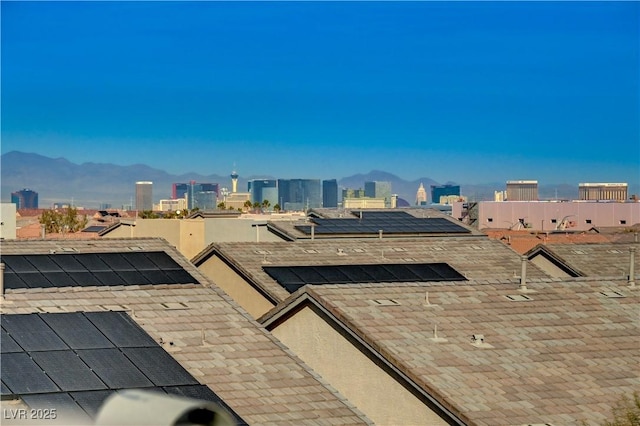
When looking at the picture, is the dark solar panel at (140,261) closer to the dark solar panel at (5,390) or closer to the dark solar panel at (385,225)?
the dark solar panel at (5,390)

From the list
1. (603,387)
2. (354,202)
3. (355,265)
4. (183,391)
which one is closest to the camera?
(183,391)

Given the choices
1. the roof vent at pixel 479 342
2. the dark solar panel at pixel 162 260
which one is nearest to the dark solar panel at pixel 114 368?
the roof vent at pixel 479 342

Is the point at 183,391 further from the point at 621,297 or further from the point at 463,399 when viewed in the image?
the point at 621,297

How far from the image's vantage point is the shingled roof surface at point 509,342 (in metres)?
18.8

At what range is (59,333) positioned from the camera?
701 inches

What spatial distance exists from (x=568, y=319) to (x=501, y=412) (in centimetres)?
554

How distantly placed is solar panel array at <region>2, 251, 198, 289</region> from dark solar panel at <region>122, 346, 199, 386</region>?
715cm

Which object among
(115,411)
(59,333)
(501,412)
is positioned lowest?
(501,412)

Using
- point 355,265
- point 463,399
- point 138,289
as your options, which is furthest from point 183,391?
point 355,265

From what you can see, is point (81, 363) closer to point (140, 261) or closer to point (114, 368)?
point (114, 368)

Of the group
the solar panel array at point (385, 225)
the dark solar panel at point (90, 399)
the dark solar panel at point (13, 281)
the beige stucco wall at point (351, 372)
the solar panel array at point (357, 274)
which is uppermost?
the solar panel array at point (385, 225)

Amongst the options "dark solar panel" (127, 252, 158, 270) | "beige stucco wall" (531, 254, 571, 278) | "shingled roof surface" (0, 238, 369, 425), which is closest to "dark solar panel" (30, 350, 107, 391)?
"shingled roof surface" (0, 238, 369, 425)

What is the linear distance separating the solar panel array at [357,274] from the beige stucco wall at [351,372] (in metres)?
9.64

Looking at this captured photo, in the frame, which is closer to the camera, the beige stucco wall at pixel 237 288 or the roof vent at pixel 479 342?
the roof vent at pixel 479 342
